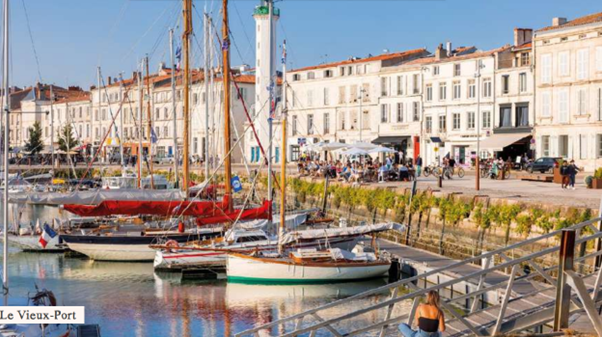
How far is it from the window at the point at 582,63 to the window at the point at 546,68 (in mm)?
2328

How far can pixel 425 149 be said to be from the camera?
63.6 m

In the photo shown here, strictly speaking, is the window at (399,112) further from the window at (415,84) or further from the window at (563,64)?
the window at (563,64)

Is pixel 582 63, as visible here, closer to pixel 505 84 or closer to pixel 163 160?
pixel 505 84

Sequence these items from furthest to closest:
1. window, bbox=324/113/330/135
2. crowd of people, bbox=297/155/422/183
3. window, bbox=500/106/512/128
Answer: window, bbox=324/113/330/135 → window, bbox=500/106/512/128 → crowd of people, bbox=297/155/422/183

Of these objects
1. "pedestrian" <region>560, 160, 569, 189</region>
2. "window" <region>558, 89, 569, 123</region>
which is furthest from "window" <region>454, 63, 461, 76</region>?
"pedestrian" <region>560, 160, 569, 189</region>

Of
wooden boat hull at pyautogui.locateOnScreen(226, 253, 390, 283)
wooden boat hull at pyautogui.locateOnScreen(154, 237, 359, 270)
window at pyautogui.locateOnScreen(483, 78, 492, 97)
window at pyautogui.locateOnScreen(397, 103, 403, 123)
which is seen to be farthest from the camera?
window at pyautogui.locateOnScreen(397, 103, 403, 123)

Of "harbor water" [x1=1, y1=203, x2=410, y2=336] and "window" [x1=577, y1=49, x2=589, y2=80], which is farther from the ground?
"window" [x1=577, y1=49, x2=589, y2=80]

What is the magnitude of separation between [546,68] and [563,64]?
4.61ft

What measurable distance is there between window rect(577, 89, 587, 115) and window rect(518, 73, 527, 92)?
5291mm

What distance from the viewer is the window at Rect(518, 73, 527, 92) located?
2222 inches

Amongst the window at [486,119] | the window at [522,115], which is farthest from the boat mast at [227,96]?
the window at [486,119]

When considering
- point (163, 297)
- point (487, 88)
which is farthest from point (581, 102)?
point (163, 297)

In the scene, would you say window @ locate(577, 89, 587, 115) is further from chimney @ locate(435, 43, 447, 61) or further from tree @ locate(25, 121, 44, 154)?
tree @ locate(25, 121, 44, 154)
